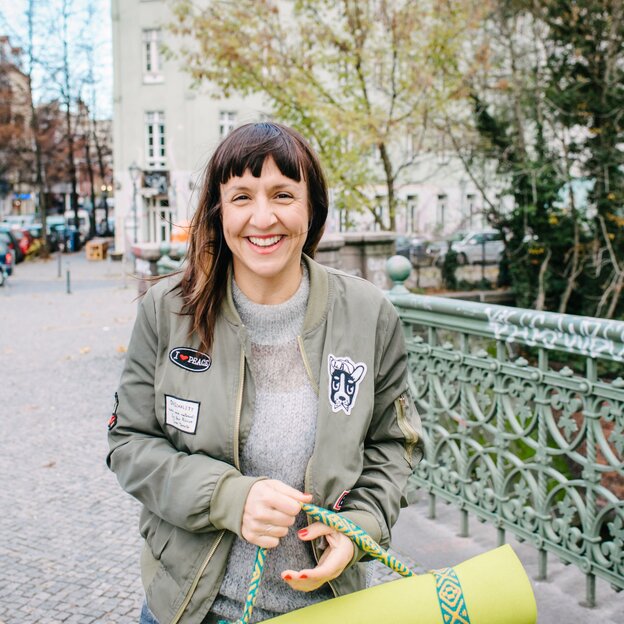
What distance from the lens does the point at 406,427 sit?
1841mm

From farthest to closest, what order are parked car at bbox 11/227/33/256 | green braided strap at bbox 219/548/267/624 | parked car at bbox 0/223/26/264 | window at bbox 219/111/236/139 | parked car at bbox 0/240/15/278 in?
1. window at bbox 219/111/236/139
2. parked car at bbox 11/227/33/256
3. parked car at bbox 0/223/26/264
4. parked car at bbox 0/240/15/278
5. green braided strap at bbox 219/548/267/624

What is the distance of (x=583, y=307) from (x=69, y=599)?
13.4 metres

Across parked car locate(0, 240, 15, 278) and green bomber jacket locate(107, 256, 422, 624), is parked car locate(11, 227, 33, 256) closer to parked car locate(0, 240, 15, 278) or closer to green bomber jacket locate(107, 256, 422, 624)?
parked car locate(0, 240, 15, 278)

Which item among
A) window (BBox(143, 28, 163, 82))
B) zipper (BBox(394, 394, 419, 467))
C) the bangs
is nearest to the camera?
the bangs

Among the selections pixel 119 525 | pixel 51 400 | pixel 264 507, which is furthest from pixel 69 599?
pixel 51 400

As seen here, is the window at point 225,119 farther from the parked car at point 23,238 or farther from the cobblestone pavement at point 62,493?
the cobblestone pavement at point 62,493

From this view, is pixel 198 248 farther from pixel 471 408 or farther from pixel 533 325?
pixel 471 408

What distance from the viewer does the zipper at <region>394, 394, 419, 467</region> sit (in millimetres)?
1837

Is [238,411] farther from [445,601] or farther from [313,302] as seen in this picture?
[445,601]

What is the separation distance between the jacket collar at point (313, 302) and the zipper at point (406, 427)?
0.28 m

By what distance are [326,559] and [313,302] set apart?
0.56 m

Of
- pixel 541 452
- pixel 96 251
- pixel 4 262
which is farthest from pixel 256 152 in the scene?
pixel 96 251

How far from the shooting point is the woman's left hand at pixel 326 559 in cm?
151

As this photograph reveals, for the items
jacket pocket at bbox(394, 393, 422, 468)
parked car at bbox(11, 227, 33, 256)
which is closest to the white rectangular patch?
jacket pocket at bbox(394, 393, 422, 468)
